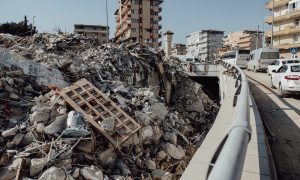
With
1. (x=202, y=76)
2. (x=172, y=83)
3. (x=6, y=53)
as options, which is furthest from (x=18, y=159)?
(x=202, y=76)

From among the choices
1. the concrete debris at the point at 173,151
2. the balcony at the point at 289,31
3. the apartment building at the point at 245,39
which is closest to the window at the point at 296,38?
the balcony at the point at 289,31

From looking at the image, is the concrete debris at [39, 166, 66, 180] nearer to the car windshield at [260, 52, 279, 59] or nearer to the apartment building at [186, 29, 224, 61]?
the car windshield at [260, 52, 279, 59]

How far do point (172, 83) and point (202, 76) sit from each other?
9568 millimetres

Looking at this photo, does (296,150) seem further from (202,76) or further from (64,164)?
(202,76)

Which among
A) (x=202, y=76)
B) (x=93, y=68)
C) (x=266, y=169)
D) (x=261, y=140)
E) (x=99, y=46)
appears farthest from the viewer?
(x=202, y=76)

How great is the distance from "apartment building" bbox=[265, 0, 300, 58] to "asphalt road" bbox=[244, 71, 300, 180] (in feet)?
135

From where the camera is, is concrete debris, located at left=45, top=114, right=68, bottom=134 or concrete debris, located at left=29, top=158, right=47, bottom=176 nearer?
concrete debris, located at left=29, top=158, right=47, bottom=176

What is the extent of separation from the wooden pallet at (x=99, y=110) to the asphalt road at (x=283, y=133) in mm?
3097

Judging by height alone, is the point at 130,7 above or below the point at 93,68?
above

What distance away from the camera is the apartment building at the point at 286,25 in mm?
47094

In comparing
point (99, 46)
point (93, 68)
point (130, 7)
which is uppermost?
point (130, 7)

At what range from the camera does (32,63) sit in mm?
8922

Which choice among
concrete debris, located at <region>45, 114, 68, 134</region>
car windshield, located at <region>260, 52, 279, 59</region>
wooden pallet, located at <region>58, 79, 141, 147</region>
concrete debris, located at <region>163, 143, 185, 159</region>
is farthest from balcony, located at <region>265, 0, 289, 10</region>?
concrete debris, located at <region>45, 114, 68, 134</region>

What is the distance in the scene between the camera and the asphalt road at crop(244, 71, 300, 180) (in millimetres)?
4729
